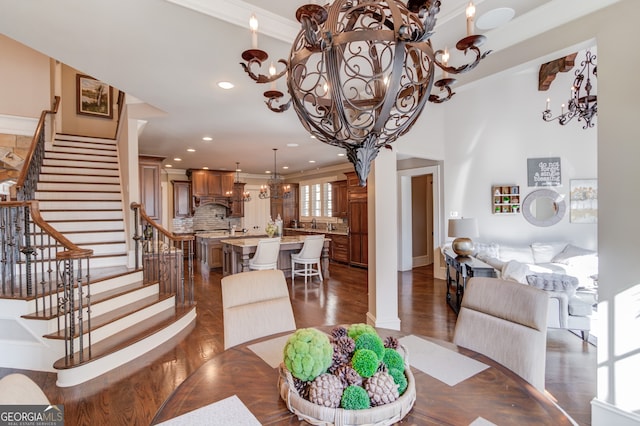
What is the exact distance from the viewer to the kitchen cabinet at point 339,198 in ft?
26.7

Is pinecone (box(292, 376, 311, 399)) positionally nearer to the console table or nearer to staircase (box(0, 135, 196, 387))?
staircase (box(0, 135, 196, 387))

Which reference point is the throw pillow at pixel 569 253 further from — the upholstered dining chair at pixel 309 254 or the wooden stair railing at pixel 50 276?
the wooden stair railing at pixel 50 276

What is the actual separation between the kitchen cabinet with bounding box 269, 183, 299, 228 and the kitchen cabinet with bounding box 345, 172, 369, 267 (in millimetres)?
3172

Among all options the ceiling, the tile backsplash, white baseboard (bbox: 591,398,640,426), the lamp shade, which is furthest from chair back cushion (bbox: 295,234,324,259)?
the tile backsplash

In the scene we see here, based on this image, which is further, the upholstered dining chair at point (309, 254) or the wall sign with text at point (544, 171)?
the upholstered dining chair at point (309, 254)

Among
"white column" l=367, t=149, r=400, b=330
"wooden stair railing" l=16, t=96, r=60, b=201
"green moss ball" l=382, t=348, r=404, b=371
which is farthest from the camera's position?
"wooden stair railing" l=16, t=96, r=60, b=201

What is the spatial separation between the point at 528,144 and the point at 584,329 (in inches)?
154

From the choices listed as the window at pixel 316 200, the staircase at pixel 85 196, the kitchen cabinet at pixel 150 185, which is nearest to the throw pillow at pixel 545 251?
the window at pixel 316 200

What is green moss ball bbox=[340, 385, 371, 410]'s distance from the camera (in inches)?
33.4

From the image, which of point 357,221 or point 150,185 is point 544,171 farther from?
point 150,185

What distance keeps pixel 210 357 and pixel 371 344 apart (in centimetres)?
245

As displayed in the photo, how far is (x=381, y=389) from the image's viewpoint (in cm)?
89

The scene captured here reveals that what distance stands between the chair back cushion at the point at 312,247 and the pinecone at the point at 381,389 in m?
4.81

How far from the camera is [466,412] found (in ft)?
3.10
